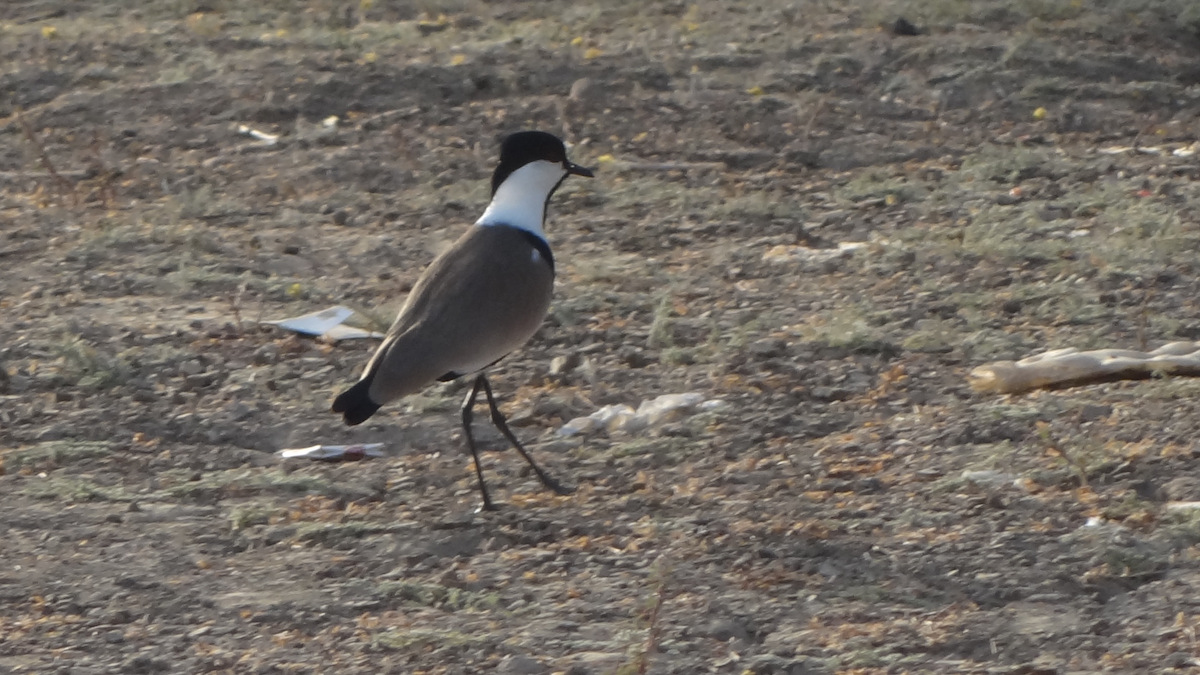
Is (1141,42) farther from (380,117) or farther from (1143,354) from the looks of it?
(1143,354)

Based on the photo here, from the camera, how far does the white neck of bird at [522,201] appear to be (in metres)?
5.70

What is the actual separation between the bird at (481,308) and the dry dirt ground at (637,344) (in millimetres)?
335

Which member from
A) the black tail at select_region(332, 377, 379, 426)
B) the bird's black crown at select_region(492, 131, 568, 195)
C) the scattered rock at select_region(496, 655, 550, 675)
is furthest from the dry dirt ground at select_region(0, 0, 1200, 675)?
the bird's black crown at select_region(492, 131, 568, 195)

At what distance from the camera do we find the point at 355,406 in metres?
4.75

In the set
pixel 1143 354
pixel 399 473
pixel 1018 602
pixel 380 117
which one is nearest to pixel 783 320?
pixel 1143 354

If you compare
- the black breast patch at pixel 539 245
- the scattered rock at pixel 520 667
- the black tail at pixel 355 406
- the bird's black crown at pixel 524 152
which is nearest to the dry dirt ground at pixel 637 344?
the scattered rock at pixel 520 667

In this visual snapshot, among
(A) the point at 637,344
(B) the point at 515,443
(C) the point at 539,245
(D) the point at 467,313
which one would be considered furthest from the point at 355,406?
(A) the point at 637,344

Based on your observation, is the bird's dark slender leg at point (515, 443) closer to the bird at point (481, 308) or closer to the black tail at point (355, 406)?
the bird at point (481, 308)

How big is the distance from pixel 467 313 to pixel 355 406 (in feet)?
1.78

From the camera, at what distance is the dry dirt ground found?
4.12m

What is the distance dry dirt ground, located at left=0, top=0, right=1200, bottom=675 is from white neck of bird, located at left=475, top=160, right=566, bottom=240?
1.97 ft

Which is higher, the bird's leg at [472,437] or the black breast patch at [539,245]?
the black breast patch at [539,245]

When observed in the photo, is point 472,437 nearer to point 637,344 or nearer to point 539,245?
point 539,245

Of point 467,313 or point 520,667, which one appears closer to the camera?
point 520,667
